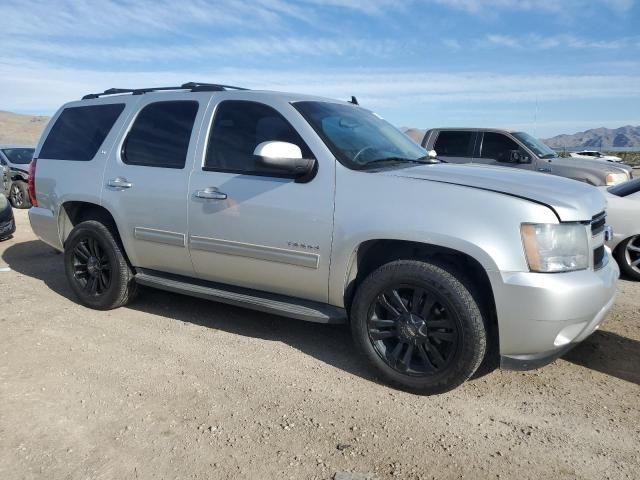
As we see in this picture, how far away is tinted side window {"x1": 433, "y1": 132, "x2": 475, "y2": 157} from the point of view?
10406 mm

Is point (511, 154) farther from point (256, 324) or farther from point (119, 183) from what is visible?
point (119, 183)

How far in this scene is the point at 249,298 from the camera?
4066mm

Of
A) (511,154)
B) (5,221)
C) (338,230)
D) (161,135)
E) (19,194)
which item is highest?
(161,135)

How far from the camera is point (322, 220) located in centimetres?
362

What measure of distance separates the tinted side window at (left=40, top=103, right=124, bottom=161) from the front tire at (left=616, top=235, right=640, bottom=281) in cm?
554

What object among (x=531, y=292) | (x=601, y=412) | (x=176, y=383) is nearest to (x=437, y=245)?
(x=531, y=292)

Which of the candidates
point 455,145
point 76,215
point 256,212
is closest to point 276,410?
point 256,212

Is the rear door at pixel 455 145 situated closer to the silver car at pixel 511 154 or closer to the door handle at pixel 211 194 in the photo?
the silver car at pixel 511 154

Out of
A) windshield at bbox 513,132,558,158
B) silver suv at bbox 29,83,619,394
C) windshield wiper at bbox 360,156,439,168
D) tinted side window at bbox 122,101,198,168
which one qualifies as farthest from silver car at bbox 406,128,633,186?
silver suv at bbox 29,83,619,394

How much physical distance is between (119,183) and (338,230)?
86.3 inches

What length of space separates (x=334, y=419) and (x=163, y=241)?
2.13 m

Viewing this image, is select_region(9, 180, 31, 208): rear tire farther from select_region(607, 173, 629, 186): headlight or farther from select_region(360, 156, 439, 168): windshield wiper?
select_region(607, 173, 629, 186): headlight

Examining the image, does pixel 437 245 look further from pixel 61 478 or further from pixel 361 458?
pixel 61 478

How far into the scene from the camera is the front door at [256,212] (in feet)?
12.1
